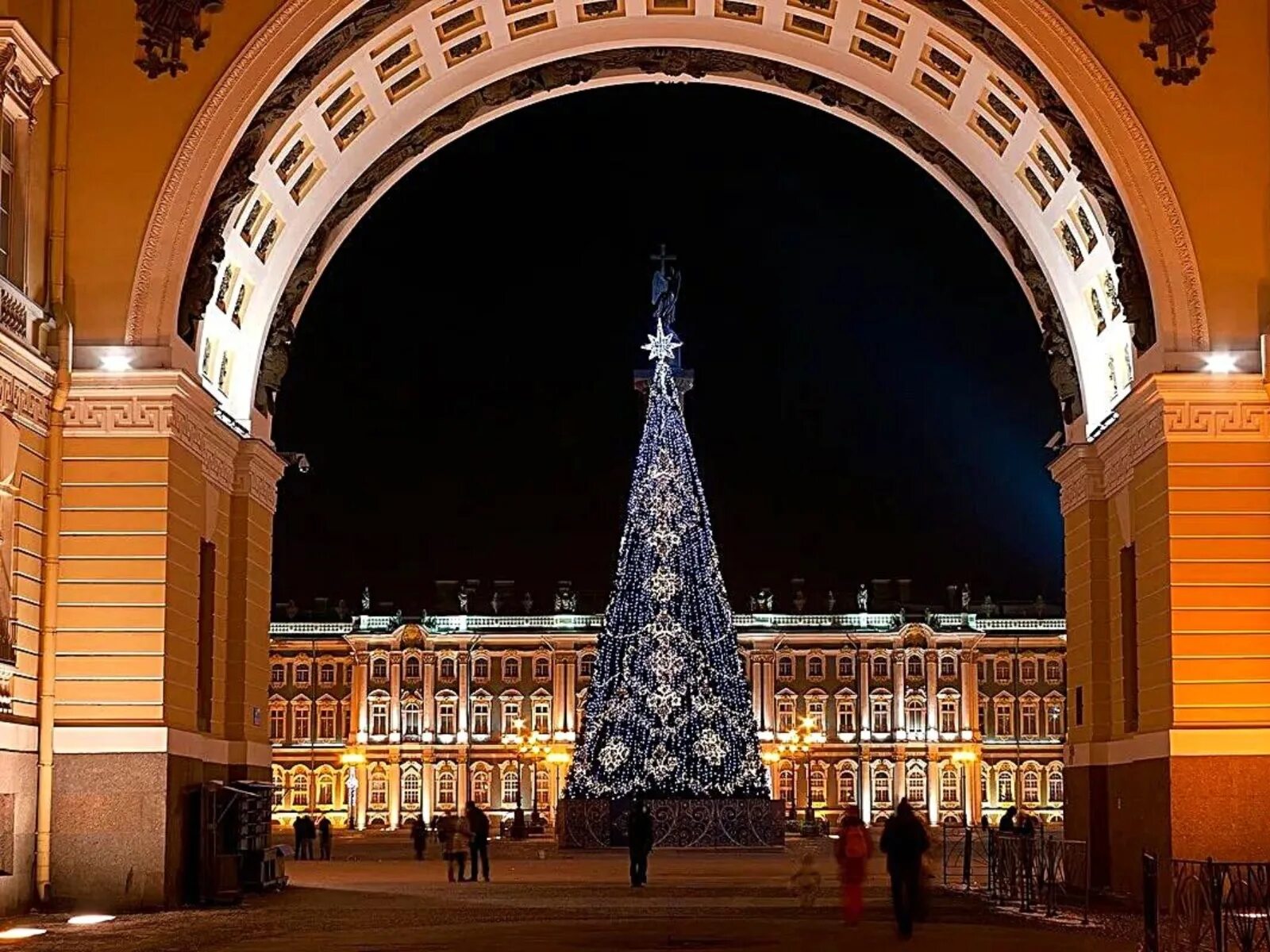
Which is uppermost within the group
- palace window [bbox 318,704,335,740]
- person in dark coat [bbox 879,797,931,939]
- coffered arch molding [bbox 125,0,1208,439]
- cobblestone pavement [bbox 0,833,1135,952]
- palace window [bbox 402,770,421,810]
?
coffered arch molding [bbox 125,0,1208,439]

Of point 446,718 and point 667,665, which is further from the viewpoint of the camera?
point 446,718

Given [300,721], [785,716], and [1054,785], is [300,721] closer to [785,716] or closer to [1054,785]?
[785,716]

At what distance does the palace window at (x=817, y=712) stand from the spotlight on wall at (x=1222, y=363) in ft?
324

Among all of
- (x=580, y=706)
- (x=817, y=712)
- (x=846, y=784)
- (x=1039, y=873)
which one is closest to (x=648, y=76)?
(x=1039, y=873)

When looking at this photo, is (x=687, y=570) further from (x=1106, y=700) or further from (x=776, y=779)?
(x=776, y=779)

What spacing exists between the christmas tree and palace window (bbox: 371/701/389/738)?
7665cm

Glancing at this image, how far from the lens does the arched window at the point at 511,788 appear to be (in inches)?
4867

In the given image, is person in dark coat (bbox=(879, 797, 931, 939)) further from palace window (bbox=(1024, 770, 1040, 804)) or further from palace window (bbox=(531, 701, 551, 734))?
palace window (bbox=(1024, 770, 1040, 804))

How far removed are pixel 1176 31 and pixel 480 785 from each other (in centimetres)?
Result: 10180

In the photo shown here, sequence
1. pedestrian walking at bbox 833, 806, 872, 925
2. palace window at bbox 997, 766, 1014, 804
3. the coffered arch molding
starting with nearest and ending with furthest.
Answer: pedestrian walking at bbox 833, 806, 872, 925, the coffered arch molding, palace window at bbox 997, 766, 1014, 804

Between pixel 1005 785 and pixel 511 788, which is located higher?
pixel 1005 785

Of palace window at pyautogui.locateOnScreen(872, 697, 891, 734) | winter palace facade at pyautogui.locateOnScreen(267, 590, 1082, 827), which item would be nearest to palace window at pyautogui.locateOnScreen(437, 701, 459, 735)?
winter palace facade at pyautogui.locateOnScreen(267, 590, 1082, 827)

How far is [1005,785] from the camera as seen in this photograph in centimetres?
12581

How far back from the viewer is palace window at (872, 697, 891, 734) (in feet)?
409
